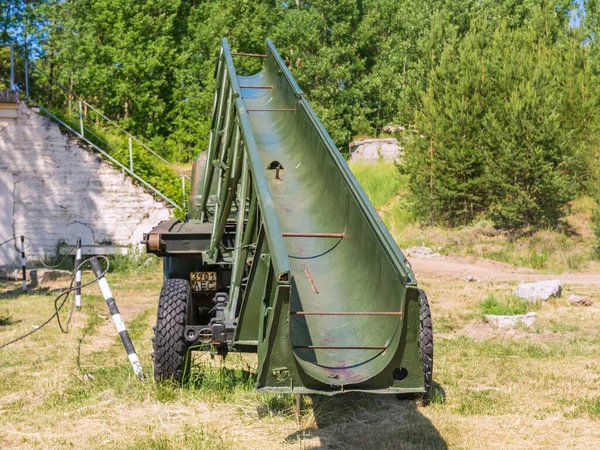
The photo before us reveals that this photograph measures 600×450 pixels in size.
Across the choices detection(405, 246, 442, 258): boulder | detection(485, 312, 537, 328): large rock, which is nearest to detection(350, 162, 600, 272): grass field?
detection(405, 246, 442, 258): boulder

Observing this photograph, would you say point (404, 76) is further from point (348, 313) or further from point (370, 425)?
point (348, 313)

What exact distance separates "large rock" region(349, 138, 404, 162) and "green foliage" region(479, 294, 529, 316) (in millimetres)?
21980

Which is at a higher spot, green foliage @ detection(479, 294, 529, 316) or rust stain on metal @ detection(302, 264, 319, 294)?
rust stain on metal @ detection(302, 264, 319, 294)

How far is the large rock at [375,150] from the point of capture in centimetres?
3528

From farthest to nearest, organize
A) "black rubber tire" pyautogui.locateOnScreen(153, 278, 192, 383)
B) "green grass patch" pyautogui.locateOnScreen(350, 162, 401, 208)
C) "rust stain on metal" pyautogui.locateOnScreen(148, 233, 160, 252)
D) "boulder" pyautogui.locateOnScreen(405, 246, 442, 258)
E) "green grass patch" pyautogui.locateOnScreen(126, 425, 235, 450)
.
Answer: "green grass patch" pyautogui.locateOnScreen(350, 162, 401, 208), "boulder" pyautogui.locateOnScreen(405, 246, 442, 258), "rust stain on metal" pyautogui.locateOnScreen(148, 233, 160, 252), "black rubber tire" pyautogui.locateOnScreen(153, 278, 192, 383), "green grass patch" pyautogui.locateOnScreen(126, 425, 235, 450)

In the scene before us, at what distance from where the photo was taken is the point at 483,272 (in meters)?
19.5

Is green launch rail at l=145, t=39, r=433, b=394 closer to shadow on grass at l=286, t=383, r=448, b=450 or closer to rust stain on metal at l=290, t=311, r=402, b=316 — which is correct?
rust stain on metal at l=290, t=311, r=402, b=316

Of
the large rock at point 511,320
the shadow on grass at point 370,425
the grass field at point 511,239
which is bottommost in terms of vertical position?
the grass field at point 511,239

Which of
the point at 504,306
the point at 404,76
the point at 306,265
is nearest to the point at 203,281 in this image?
the point at 306,265

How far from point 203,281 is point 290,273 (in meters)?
3.44

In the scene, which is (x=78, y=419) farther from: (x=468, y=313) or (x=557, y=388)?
(x=468, y=313)

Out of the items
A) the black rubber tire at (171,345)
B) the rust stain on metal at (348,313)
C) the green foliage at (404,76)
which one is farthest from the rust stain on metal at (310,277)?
the green foliage at (404,76)

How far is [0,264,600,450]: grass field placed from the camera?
19.9 ft

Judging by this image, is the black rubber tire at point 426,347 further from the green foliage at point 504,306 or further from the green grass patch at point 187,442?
the green foliage at point 504,306
